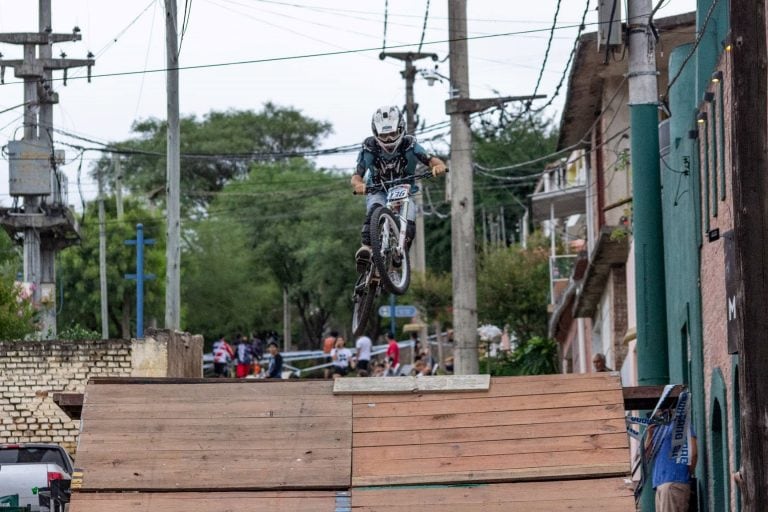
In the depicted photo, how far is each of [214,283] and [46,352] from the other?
46.3 meters

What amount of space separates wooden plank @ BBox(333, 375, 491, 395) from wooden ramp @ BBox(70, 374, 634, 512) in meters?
0.01

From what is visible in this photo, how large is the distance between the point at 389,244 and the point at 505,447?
14.4ft

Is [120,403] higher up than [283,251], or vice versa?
[283,251]

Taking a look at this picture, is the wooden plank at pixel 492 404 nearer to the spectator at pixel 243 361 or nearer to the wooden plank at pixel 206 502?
the wooden plank at pixel 206 502

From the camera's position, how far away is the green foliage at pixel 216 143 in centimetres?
8931

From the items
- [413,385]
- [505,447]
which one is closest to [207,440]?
[413,385]

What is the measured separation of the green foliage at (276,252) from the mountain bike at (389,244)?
55.2 metres

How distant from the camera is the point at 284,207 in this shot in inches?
3236

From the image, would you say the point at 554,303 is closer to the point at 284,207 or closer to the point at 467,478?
the point at 467,478

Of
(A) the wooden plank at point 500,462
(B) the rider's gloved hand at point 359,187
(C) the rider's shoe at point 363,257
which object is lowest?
(A) the wooden plank at point 500,462

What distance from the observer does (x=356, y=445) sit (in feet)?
40.6

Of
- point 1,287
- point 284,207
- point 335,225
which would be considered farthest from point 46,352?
point 284,207

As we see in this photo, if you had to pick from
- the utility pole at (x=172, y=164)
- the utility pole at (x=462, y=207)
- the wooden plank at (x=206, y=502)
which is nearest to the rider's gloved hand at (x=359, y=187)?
the wooden plank at (x=206, y=502)

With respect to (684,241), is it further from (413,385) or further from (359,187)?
(413,385)
